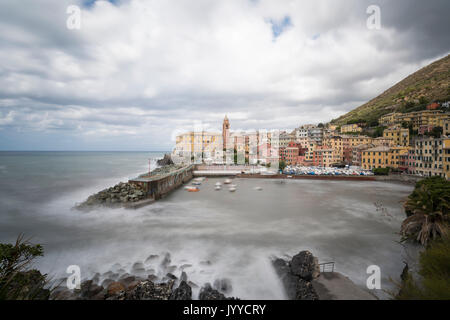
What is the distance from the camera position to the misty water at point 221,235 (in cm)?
924

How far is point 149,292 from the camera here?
22.7 ft

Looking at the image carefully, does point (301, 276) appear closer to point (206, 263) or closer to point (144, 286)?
point (206, 263)

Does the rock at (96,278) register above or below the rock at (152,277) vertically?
below

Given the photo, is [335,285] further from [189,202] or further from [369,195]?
[369,195]

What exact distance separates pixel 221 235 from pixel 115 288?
6.76 metres

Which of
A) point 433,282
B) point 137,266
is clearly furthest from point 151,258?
point 433,282

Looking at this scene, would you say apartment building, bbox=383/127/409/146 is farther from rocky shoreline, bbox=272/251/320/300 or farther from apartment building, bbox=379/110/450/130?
rocky shoreline, bbox=272/251/320/300

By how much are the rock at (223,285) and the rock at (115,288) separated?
337cm

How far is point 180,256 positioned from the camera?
10305 mm

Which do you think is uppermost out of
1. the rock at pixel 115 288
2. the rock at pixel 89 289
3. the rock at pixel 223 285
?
the rock at pixel 115 288

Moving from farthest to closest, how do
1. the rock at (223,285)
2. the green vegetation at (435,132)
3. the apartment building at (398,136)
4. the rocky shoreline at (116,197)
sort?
the apartment building at (398,136), the green vegetation at (435,132), the rocky shoreline at (116,197), the rock at (223,285)

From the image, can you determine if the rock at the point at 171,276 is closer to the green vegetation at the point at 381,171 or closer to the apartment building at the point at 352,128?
the green vegetation at the point at 381,171

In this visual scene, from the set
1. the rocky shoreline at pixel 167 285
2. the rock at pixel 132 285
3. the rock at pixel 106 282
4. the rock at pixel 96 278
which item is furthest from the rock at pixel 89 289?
the rock at pixel 132 285

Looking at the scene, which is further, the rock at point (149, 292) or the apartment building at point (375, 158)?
the apartment building at point (375, 158)
